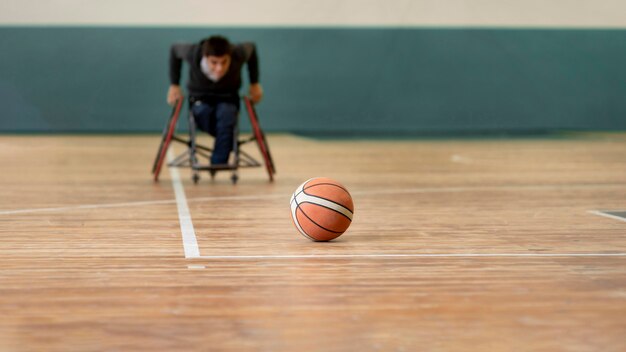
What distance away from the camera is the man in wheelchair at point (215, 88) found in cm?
767

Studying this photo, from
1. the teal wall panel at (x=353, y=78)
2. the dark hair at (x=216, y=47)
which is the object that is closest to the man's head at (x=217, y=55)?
the dark hair at (x=216, y=47)

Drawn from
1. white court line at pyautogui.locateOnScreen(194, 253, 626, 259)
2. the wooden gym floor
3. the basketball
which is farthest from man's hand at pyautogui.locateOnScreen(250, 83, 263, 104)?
white court line at pyautogui.locateOnScreen(194, 253, 626, 259)

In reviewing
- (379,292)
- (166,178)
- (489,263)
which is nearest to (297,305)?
(379,292)

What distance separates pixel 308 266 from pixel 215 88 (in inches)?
151

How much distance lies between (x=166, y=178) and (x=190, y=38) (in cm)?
763

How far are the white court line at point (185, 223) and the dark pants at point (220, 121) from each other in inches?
14.8

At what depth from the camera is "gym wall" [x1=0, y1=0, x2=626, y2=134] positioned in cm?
1564

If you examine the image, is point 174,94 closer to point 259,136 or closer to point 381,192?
point 259,136

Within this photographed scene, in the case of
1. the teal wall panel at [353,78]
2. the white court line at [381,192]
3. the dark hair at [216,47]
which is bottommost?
the teal wall panel at [353,78]
